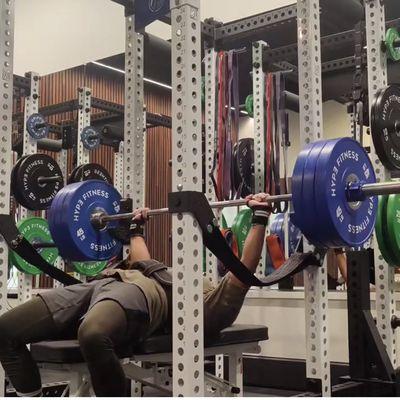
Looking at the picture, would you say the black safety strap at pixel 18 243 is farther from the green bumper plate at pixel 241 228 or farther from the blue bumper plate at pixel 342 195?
the blue bumper plate at pixel 342 195

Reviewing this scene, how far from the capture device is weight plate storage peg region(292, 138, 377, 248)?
7.47ft

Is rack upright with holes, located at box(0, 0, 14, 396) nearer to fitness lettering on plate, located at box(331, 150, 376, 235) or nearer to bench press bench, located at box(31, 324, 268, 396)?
bench press bench, located at box(31, 324, 268, 396)

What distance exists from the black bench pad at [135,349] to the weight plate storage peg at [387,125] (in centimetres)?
105

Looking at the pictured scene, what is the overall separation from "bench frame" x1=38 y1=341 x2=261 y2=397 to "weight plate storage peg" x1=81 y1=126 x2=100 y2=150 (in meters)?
2.17

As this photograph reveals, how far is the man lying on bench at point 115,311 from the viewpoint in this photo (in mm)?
2428

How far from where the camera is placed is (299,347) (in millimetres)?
4051

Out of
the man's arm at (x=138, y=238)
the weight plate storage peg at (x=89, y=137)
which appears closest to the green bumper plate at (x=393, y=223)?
the man's arm at (x=138, y=238)

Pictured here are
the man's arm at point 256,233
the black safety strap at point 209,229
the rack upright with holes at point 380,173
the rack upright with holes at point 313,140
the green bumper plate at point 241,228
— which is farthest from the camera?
the green bumper plate at point 241,228

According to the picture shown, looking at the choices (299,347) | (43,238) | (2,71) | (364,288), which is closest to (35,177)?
(43,238)

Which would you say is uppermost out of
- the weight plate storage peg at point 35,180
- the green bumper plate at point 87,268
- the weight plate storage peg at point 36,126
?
the weight plate storage peg at point 36,126

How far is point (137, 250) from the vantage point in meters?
3.21

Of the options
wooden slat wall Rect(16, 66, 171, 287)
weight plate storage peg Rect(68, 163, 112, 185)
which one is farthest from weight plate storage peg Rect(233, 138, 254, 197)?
wooden slat wall Rect(16, 66, 171, 287)

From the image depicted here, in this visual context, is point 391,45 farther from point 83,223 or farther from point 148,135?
point 148,135

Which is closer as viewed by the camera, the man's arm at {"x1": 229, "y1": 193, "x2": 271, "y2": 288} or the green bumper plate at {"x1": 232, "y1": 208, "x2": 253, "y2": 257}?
the man's arm at {"x1": 229, "y1": 193, "x2": 271, "y2": 288}
